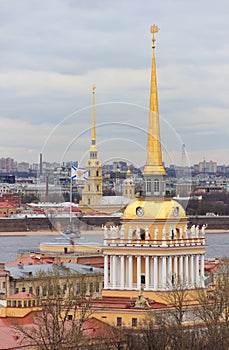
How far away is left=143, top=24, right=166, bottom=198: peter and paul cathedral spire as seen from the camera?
32.0 m

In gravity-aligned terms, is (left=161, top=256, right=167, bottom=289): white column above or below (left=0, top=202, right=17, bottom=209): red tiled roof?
below

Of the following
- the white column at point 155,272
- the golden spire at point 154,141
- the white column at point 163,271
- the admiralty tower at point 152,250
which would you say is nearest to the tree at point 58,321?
the admiralty tower at point 152,250

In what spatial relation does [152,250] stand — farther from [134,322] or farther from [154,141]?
[154,141]

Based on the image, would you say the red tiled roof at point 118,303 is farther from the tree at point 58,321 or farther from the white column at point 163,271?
the white column at point 163,271

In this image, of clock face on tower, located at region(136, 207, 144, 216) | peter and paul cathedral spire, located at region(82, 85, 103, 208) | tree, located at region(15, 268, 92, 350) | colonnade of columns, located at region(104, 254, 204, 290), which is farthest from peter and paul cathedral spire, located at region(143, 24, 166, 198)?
peter and paul cathedral spire, located at region(82, 85, 103, 208)

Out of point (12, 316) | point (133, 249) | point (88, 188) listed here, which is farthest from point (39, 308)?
point (88, 188)

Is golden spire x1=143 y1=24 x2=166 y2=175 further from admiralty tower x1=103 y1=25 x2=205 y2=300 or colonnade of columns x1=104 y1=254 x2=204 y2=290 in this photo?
colonnade of columns x1=104 y1=254 x2=204 y2=290

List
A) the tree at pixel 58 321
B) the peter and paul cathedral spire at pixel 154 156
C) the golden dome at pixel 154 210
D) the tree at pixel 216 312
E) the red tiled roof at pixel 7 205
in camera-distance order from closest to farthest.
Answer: the tree at pixel 58 321
the tree at pixel 216 312
the golden dome at pixel 154 210
the peter and paul cathedral spire at pixel 154 156
the red tiled roof at pixel 7 205

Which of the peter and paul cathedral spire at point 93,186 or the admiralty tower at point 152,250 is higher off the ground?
the peter and paul cathedral spire at point 93,186

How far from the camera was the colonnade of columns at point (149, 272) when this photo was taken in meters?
30.7

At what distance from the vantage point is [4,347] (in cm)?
2589

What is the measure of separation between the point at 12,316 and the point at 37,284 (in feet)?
17.5

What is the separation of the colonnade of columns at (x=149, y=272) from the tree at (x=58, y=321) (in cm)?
74

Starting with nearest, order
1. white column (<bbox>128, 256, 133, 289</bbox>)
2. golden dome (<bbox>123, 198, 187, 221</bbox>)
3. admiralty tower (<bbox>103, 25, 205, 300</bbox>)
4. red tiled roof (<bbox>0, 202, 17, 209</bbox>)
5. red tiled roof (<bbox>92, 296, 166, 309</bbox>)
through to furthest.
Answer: red tiled roof (<bbox>92, 296, 166, 309</bbox>)
admiralty tower (<bbox>103, 25, 205, 300</bbox>)
white column (<bbox>128, 256, 133, 289</bbox>)
golden dome (<bbox>123, 198, 187, 221</bbox>)
red tiled roof (<bbox>0, 202, 17, 209</bbox>)
